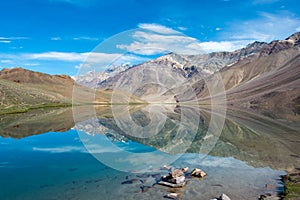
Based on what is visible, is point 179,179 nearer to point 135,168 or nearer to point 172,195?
point 172,195

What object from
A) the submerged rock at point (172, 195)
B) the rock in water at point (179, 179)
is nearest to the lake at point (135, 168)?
the submerged rock at point (172, 195)

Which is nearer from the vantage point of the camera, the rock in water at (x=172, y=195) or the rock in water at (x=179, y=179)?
the rock in water at (x=172, y=195)

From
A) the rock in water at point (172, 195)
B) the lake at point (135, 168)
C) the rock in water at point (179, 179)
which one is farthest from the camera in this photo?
the rock in water at point (179, 179)

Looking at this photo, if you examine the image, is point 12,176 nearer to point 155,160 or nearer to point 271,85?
point 155,160

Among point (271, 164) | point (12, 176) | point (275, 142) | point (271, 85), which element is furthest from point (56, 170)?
point (271, 85)

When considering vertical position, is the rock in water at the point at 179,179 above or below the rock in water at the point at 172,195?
above

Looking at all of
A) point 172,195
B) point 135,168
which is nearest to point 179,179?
point 172,195

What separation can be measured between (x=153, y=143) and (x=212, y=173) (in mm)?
13909

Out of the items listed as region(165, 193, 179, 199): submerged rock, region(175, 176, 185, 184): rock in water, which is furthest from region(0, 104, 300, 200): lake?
region(175, 176, 185, 184): rock in water

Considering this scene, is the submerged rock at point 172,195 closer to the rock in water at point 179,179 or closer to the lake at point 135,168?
the lake at point 135,168

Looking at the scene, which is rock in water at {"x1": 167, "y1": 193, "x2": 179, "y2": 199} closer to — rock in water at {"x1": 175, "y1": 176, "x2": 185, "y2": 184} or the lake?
the lake

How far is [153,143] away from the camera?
116ft

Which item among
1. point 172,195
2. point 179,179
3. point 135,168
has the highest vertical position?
point 179,179

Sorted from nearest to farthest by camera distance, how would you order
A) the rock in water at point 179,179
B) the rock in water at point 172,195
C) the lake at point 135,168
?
1. the rock in water at point 172,195
2. the lake at point 135,168
3. the rock in water at point 179,179
